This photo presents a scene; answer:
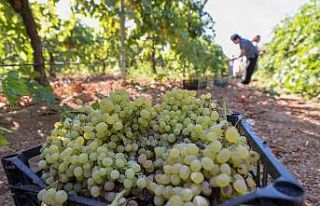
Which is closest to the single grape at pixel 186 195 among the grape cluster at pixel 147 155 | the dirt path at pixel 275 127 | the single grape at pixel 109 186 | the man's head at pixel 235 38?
the grape cluster at pixel 147 155

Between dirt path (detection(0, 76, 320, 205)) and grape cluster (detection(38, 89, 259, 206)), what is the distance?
1.78 ft

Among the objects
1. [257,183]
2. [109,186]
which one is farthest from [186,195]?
[257,183]

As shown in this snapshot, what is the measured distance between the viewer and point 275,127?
3.54 meters

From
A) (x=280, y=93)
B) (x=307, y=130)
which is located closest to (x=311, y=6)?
(x=280, y=93)

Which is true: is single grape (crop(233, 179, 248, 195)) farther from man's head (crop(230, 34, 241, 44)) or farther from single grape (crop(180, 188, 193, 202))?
man's head (crop(230, 34, 241, 44))

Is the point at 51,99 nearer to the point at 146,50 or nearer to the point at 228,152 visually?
the point at 228,152

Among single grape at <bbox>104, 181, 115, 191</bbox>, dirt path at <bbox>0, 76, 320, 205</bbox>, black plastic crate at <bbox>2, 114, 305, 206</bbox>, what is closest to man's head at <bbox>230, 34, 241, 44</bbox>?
dirt path at <bbox>0, 76, 320, 205</bbox>

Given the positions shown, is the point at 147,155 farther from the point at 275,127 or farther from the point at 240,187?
the point at 275,127

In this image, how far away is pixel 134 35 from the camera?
306 inches

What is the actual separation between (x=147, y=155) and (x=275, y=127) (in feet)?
9.69

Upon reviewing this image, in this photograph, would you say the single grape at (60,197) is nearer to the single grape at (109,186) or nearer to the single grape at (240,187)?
the single grape at (109,186)

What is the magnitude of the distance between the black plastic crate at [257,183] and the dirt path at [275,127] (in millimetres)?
600

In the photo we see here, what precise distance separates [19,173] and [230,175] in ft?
1.87

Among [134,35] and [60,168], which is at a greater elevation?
[134,35]
